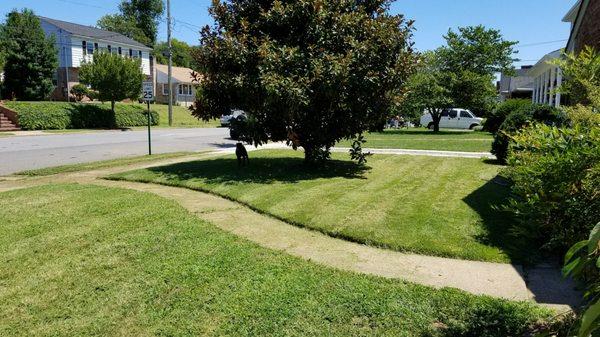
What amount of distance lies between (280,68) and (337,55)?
1.39 meters

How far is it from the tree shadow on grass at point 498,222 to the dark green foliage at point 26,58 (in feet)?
125

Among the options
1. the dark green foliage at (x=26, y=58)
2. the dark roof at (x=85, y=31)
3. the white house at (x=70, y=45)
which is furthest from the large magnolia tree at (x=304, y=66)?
the dark roof at (x=85, y=31)

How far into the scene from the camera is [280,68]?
9844mm

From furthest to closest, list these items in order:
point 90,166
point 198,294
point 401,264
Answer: point 90,166, point 401,264, point 198,294

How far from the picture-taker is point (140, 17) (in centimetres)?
8206

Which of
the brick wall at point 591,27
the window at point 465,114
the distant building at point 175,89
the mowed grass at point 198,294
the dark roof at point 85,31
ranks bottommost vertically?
the mowed grass at point 198,294

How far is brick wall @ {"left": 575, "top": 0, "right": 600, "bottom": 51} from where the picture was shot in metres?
9.58

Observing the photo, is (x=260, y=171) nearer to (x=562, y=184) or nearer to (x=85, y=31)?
(x=562, y=184)

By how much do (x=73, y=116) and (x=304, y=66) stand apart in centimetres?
2697

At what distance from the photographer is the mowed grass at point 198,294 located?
12.5ft

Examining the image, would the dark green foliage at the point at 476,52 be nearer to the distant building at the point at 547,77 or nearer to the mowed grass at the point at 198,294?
the distant building at the point at 547,77

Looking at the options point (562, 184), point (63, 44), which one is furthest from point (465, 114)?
point (63, 44)

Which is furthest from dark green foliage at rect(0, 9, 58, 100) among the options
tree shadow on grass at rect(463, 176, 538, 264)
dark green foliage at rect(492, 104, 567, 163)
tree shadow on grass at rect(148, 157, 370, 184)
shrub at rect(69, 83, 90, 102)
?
tree shadow on grass at rect(463, 176, 538, 264)

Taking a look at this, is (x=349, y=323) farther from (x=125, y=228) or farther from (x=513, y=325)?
(x=125, y=228)
